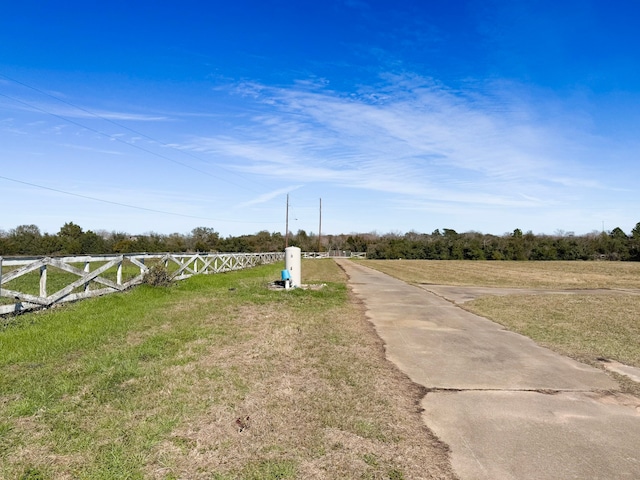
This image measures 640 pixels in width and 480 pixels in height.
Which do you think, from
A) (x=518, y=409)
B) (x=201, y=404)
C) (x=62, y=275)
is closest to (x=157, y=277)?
(x=62, y=275)

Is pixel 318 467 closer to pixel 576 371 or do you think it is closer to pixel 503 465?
pixel 503 465

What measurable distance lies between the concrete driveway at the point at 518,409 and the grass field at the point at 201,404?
1.10 ft

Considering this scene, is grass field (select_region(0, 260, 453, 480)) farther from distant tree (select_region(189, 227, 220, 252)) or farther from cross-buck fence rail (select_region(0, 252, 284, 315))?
distant tree (select_region(189, 227, 220, 252))

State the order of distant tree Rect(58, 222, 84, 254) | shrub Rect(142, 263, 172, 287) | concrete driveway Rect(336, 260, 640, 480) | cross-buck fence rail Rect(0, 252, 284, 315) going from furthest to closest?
distant tree Rect(58, 222, 84, 254)
shrub Rect(142, 263, 172, 287)
cross-buck fence rail Rect(0, 252, 284, 315)
concrete driveway Rect(336, 260, 640, 480)

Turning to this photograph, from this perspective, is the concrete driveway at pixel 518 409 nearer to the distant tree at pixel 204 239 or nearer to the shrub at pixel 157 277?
the shrub at pixel 157 277

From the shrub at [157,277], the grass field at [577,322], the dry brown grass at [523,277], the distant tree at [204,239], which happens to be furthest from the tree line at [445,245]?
the grass field at [577,322]

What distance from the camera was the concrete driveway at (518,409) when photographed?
3.33 meters

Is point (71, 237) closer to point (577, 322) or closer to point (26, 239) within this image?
point (26, 239)

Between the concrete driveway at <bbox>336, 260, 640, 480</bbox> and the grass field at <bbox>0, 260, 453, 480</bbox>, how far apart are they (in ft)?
1.10

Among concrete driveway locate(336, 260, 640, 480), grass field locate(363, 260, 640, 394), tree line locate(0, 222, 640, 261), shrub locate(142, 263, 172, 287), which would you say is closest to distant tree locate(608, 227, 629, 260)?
tree line locate(0, 222, 640, 261)

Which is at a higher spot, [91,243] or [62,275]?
[91,243]

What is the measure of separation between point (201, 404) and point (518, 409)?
3.58 metres

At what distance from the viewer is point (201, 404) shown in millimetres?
4242

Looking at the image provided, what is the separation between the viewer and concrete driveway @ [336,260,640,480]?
10.9ft
